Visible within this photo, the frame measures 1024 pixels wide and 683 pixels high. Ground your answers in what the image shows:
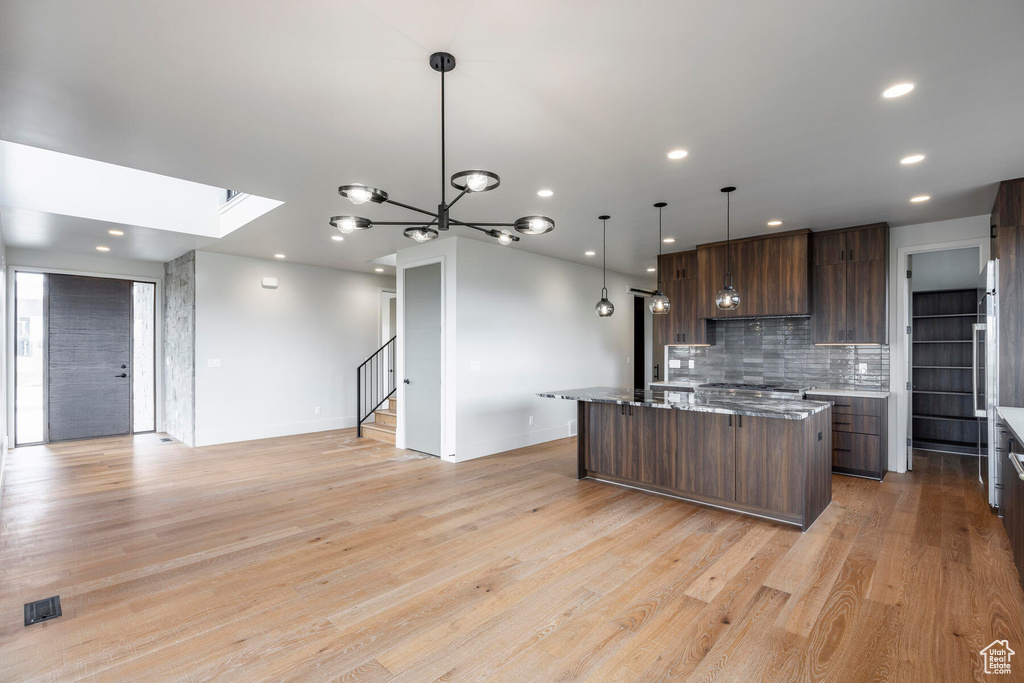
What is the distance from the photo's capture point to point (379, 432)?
715 centimetres

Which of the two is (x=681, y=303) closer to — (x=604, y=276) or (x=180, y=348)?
(x=604, y=276)

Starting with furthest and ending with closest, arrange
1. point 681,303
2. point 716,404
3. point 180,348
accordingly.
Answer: point 180,348
point 681,303
point 716,404

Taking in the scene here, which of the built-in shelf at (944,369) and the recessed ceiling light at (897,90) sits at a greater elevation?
the recessed ceiling light at (897,90)

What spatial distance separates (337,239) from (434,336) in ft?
5.46

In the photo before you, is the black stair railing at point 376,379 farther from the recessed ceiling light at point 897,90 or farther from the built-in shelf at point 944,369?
the built-in shelf at point 944,369

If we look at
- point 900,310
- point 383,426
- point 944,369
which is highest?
point 900,310

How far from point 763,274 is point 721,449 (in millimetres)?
2721

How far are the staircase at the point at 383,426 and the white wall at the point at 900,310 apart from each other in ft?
19.7

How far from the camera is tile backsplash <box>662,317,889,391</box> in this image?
17.9 ft

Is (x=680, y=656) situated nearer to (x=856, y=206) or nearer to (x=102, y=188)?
(x=856, y=206)

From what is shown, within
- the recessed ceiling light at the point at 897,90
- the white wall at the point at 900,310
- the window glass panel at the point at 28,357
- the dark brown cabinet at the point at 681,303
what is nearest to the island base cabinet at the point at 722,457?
the white wall at the point at 900,310

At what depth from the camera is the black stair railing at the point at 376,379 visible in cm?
833

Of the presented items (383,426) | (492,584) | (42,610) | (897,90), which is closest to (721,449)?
(492,584)

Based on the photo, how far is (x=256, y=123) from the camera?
293 cm
